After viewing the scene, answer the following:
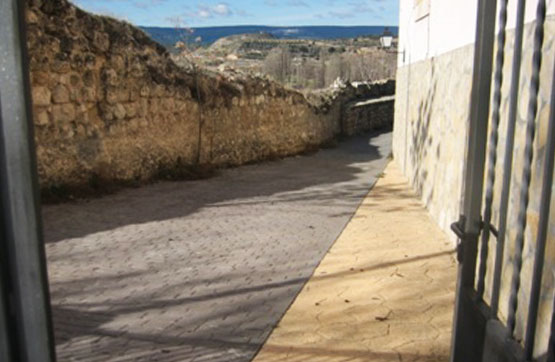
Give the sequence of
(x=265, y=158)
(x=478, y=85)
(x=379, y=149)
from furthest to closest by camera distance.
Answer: (x=379, y=149) → (x=265, y=158) → (x=478, y=85)

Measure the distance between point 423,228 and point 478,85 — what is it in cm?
403

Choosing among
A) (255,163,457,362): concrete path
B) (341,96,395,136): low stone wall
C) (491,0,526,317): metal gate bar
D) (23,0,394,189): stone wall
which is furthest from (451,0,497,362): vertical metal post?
(341,96,395,136): low stone wall

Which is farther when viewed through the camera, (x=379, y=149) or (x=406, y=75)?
(x=379, y=149)

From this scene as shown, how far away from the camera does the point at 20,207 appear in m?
0.98

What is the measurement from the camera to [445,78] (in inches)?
224

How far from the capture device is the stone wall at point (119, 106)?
6434 mm

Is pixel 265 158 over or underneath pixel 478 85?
underneath

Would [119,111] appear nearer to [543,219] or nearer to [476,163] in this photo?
[476,163]

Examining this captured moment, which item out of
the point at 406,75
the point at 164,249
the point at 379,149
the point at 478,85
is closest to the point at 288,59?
the point at 379,149

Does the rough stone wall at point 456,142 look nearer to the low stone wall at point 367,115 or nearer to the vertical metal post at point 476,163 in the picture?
the vertical metal post at point 476,163

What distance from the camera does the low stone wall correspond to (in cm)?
1838

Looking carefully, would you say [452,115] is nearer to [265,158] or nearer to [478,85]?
[478,85]

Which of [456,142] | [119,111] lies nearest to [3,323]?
[456,142]

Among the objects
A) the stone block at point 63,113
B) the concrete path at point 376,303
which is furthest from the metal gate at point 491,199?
the stone block at point 63,113
